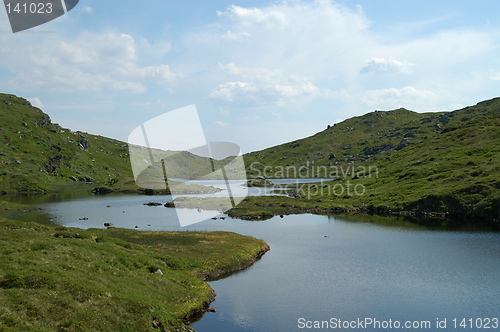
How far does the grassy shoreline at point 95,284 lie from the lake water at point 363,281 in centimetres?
462

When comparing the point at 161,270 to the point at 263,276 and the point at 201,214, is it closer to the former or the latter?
the point at 263,276

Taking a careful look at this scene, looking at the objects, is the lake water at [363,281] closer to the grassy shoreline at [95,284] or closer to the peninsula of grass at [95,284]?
the grassy shoreline at [95,284]

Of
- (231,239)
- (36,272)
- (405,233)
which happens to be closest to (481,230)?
(405,233)

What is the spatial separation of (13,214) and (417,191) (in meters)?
157

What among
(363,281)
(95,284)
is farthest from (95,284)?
(363,281)

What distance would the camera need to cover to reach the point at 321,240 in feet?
310

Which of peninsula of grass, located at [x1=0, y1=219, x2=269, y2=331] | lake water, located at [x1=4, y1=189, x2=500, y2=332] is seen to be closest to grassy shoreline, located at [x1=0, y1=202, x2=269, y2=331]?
peninsula of grass, located at [x1=0, y1=219, x2=269, y2=331]

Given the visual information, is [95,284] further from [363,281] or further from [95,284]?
[363,281]

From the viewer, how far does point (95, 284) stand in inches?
1528

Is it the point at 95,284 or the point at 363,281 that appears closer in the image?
the point at 95,284

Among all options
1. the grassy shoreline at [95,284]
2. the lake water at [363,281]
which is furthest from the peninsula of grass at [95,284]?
the lake water at [363,281]

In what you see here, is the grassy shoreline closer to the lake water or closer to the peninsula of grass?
the peninsula of grass

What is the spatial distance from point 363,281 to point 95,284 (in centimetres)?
4228

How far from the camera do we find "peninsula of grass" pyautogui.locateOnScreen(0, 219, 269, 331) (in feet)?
100
